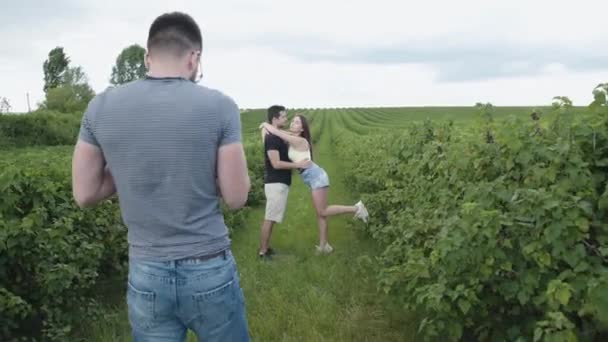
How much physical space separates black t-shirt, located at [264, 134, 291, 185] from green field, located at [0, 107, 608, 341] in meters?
1.19


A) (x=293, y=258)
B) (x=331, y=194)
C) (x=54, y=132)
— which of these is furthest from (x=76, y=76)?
(x=293, y=258)

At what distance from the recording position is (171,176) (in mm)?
2463

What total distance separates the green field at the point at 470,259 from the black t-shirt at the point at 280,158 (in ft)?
3.89

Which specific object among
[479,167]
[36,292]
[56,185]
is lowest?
[36,292]

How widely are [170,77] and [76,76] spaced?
110m

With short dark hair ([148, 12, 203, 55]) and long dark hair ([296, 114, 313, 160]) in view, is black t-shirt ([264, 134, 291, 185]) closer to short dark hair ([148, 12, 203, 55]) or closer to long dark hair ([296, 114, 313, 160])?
long dark hair ([296, 114, 313, 160])

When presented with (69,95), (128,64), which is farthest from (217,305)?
(128,64)

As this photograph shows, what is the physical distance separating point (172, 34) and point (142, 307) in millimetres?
1133

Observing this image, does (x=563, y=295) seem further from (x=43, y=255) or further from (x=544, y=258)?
(x=43, y=255)

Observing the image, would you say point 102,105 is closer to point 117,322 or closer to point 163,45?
point 163,45

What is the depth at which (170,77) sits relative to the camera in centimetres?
248

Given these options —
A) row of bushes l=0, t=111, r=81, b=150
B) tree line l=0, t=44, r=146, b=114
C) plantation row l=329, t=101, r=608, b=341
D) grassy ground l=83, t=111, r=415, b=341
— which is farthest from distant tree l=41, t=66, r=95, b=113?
plantation row l=329, t=101, r=608, b=341

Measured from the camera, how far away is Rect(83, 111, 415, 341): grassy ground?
519 cm

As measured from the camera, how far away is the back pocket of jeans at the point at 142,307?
2.58m
